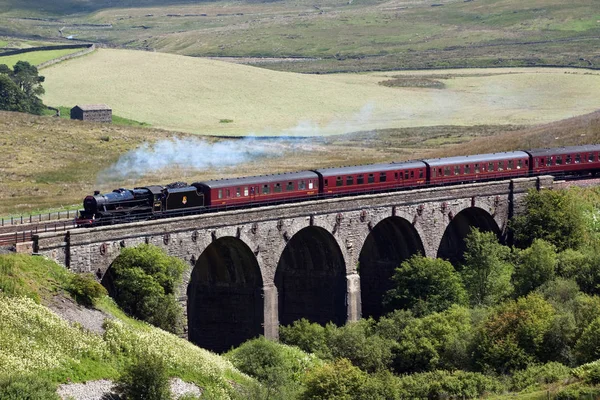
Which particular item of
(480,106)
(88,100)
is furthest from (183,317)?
(480,106)

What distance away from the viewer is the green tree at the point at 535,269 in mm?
85125

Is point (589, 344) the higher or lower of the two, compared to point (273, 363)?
higher

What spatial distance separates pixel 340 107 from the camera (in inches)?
7121

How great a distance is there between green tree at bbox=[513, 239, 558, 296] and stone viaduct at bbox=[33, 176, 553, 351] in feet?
23.8

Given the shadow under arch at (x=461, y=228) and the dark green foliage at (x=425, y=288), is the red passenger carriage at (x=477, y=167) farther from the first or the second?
the dark green foliage at (x=425, y=288)

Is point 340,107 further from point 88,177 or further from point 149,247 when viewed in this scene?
point 149,247

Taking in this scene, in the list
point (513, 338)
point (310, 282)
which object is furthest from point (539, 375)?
point (310, 282)

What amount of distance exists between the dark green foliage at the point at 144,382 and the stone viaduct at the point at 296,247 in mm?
12896

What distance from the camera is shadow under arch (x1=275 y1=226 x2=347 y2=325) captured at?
285 feet

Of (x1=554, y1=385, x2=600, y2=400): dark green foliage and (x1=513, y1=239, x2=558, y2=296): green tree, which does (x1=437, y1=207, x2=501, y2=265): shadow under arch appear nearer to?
(x1=513, y1=239, x2=558, y2=296): green tree

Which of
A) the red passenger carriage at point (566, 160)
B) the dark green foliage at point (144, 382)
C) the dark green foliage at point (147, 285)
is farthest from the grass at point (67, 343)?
the red passenger carriage at point (566, 160)

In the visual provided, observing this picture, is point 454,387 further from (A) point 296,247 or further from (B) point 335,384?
(A) point 296,247

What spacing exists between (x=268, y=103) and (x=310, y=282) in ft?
308

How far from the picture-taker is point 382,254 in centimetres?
9256
